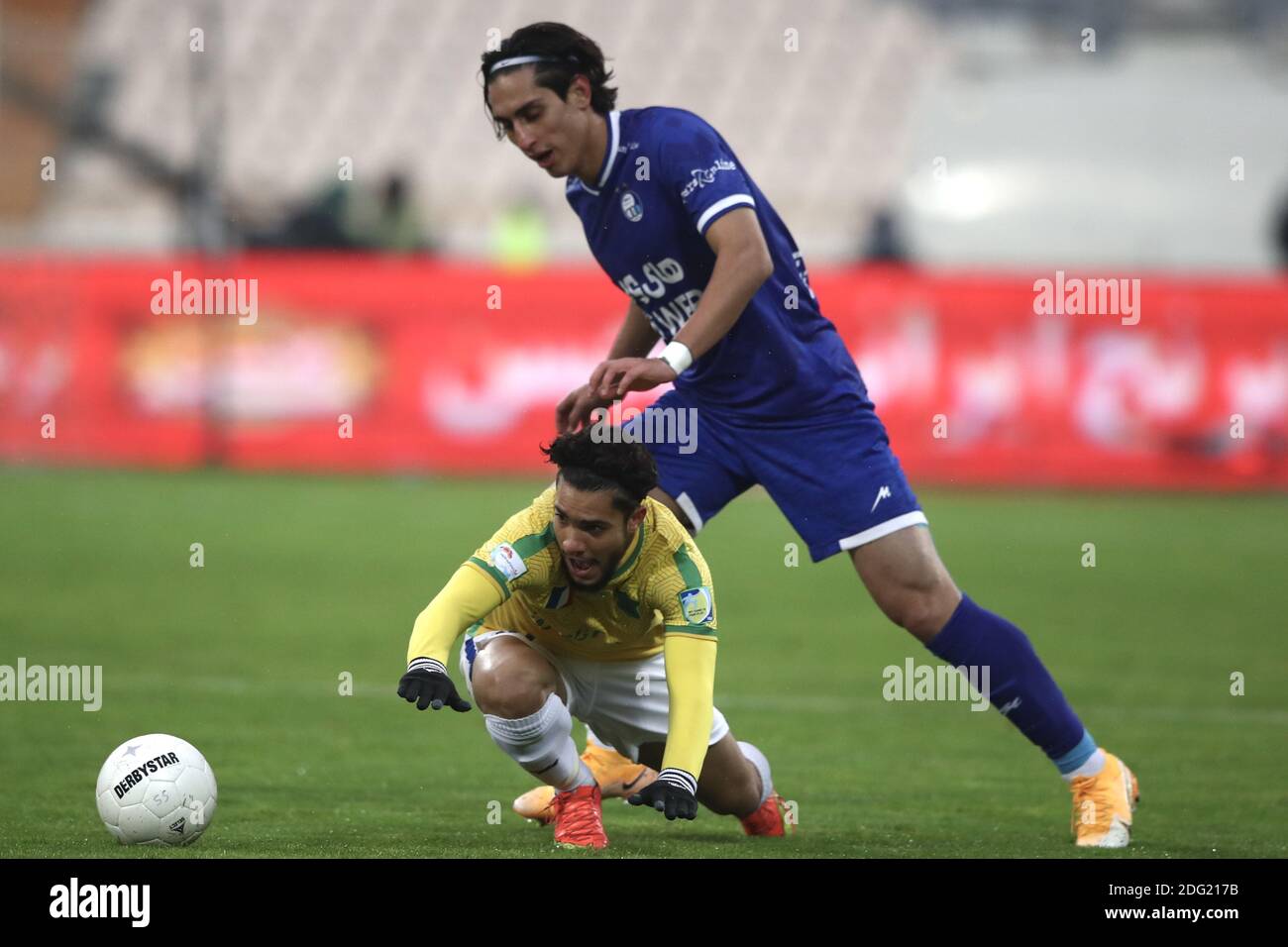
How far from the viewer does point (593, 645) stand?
17.6 ft

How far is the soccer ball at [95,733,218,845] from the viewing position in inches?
193

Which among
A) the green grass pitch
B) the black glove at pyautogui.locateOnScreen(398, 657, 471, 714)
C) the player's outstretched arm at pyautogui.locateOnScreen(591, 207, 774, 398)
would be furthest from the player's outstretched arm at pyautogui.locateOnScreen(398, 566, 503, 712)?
the player's outstretched arm at pyautogui.locateOnScreen(591, 207, 774, 398)

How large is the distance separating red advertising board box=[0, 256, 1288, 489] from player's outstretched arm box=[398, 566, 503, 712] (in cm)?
1162

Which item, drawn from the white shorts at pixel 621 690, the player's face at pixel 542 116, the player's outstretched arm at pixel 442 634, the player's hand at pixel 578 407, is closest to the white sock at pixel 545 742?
the white shorts at pixel 621 690

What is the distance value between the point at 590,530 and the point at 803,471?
850 mm

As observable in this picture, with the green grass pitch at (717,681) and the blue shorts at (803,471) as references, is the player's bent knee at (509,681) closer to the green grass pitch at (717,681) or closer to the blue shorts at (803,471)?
the green grass pitch at (717,681)

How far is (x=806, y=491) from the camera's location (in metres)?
5.47

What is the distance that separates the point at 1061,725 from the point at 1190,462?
39.4 ft

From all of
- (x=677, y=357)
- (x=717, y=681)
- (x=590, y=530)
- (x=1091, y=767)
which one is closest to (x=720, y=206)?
(x=677, y=357)

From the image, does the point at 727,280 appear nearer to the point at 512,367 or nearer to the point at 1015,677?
the point at 1015,677

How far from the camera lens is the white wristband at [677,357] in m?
5.03

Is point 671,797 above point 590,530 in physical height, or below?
below

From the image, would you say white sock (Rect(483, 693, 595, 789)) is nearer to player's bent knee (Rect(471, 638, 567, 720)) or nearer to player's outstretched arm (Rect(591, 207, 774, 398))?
player's bent knee (Rect(471, 638, 567, 720))

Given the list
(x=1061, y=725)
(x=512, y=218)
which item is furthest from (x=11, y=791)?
(x=512, y=218)
